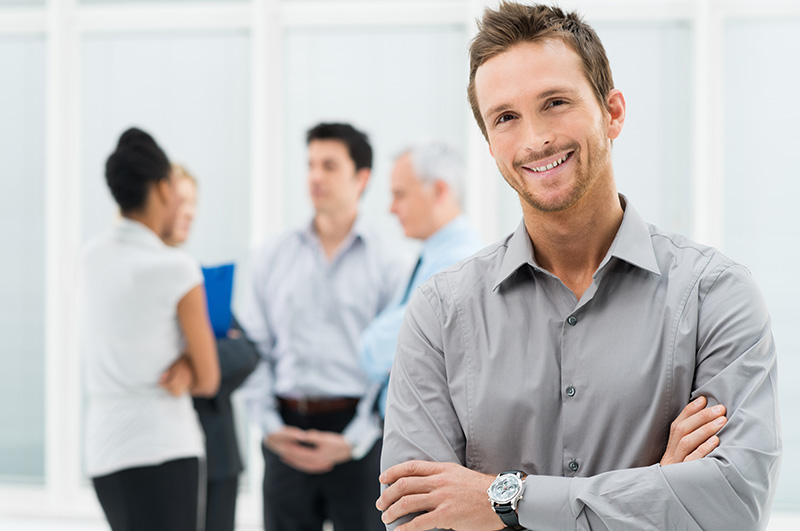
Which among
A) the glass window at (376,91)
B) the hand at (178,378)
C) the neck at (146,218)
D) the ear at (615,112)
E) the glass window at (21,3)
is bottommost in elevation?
the hand at (178,378)

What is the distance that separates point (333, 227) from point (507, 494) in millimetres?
1991

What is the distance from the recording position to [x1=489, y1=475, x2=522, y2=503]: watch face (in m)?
1.25

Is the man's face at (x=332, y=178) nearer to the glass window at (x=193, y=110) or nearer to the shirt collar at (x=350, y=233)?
the shirt collar at (x=350, y=233)

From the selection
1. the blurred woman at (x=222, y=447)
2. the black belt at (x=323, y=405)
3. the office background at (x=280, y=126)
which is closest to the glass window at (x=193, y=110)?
the office background at (x=280, y=126)

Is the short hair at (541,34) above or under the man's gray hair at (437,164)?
above

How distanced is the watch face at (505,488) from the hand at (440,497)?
14mm

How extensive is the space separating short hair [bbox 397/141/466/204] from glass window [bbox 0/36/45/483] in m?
2.75

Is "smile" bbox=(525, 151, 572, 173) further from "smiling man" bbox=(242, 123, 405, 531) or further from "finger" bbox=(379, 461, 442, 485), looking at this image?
"smiling man" bbox=(242, 123, 405, 531)

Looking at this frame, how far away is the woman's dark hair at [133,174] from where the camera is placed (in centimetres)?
246

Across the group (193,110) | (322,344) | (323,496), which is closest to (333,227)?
(322,344)

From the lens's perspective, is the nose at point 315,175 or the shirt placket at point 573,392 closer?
the shirt placket at point 573,392

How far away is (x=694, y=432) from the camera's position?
120cm

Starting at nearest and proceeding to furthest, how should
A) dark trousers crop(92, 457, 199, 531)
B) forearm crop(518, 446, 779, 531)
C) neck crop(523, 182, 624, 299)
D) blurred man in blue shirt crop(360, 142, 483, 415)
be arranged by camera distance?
forearm crop(518, 446, 779, 531) → neck crop(523, 182, 624, 299) → dark trousers crop(92, 457, 199, 531) → blurred man in blue shirt crop(360, 142, 483, 415)

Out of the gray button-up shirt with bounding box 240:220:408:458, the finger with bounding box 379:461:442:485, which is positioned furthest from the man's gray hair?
the finger with bounding box 379:461:442:485
